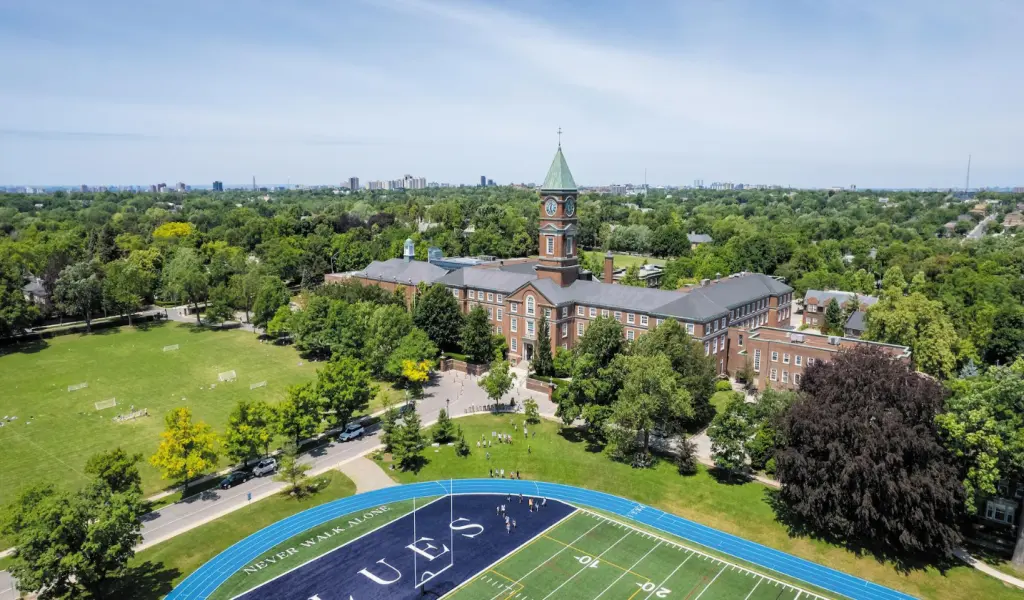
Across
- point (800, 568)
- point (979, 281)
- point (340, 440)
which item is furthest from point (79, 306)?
point (979, 281)

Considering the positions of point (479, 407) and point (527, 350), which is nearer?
point (479, 407)

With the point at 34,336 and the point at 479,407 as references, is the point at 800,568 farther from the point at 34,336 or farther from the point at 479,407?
the point at 34,336

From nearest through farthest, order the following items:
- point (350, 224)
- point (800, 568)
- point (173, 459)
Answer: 1. point (800, 568)
2. point (173, 459)
3. point (350, 224)

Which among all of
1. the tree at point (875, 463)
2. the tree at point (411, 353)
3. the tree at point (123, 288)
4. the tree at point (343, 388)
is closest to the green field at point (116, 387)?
the tree at point (123, 288)

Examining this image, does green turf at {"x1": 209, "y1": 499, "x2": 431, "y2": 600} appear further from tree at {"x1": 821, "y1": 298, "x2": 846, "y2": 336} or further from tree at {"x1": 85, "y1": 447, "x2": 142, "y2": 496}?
tree at {"x1": 821, "y1": 298, "x2": 846, "y2": 336}

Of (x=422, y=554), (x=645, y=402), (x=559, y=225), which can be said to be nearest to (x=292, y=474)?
(x=422, y=554)

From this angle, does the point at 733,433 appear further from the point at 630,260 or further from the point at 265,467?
the point at 630,260
